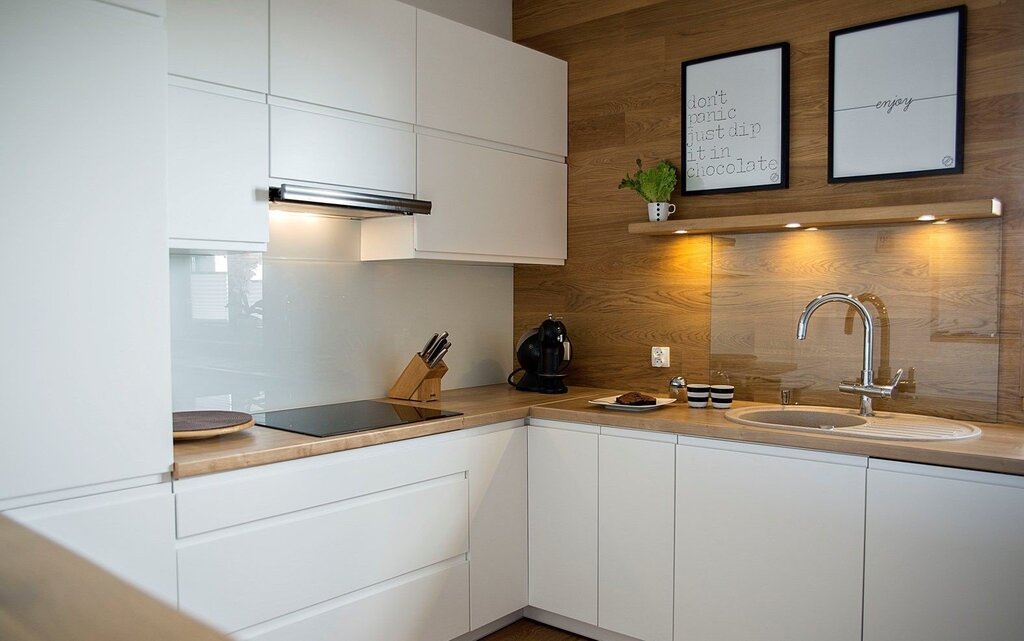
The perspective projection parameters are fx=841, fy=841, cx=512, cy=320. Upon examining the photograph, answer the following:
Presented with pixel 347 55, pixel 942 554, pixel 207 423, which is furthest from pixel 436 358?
pixel 942 554

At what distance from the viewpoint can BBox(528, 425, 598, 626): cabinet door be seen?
9.61 feet

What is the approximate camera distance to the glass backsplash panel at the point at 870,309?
2.66 metres

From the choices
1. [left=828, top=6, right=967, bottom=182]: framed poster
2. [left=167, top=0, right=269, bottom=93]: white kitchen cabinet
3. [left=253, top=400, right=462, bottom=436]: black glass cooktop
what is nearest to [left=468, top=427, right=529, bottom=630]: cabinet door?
[left=253, top=400, right=462, bottom=436]: black glass cooktop

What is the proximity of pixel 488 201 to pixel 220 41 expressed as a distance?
119 cm

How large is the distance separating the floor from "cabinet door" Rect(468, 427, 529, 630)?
93 mm

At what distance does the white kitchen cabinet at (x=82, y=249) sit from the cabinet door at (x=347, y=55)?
24.3 inches

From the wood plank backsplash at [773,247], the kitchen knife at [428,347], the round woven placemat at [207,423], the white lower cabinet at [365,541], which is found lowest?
the white lower cabinet at [365,541]

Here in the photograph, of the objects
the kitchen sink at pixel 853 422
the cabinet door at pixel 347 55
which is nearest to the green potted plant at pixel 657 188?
the kitchen sink at pixel 853 422

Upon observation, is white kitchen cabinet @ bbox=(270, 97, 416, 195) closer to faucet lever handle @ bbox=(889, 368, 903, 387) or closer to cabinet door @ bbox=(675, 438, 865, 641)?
cabinet door @ bbox=(675, 438, 865, 641)

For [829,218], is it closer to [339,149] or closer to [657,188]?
[657,188]

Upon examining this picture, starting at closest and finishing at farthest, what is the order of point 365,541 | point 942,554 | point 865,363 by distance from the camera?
point 942,554
point 365,541
point 865,363

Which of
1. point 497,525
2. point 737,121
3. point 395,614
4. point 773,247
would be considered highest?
point 737,121

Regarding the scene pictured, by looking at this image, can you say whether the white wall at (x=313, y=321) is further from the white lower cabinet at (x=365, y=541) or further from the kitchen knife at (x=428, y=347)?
the white lower cabinet at (x=365, y=541)

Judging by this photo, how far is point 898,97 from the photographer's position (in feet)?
9.04
